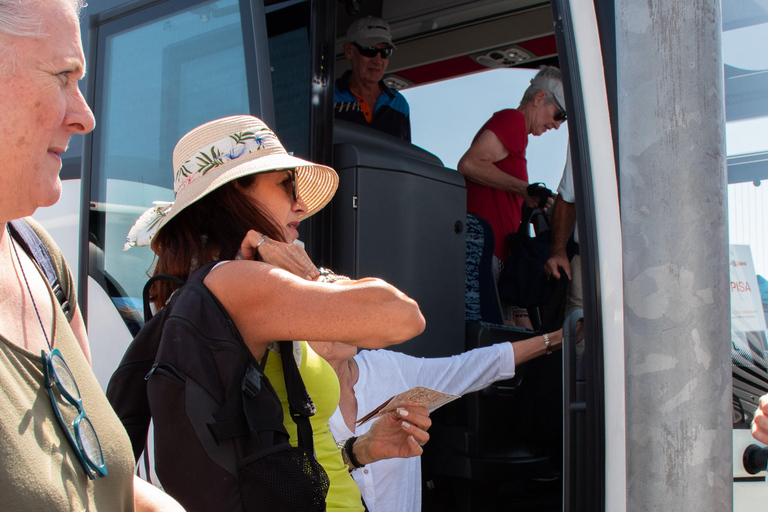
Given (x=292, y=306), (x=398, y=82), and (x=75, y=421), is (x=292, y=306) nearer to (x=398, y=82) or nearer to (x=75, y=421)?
(x=75, y=421)

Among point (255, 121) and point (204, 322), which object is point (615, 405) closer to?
point (204, 322)

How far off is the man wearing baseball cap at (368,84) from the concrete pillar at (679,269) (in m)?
2.52

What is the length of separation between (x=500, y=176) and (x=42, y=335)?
2559mm

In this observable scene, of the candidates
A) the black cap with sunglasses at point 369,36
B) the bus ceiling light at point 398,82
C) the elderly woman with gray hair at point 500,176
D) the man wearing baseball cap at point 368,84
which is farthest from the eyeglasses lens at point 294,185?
the bus ceiling light at point 398,82

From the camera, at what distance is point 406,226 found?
8.80 ft

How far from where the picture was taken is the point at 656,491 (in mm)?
1034

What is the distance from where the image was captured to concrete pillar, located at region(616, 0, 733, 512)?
102cm

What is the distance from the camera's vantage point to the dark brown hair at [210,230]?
169cm

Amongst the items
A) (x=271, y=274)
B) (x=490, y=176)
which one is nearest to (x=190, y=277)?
(x=271, y=274)

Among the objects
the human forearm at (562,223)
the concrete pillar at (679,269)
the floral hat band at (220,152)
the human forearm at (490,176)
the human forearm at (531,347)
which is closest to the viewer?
the concrete pillar at (679,269)

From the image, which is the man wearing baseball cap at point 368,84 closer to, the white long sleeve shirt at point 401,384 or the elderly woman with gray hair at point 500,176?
the elderly woman with gray hair at point 500,176

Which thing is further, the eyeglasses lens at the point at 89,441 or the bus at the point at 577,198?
the bus at the point at 577,198

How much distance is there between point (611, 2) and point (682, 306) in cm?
113

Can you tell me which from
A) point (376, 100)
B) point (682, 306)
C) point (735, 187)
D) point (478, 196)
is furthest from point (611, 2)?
point (376, 100)
